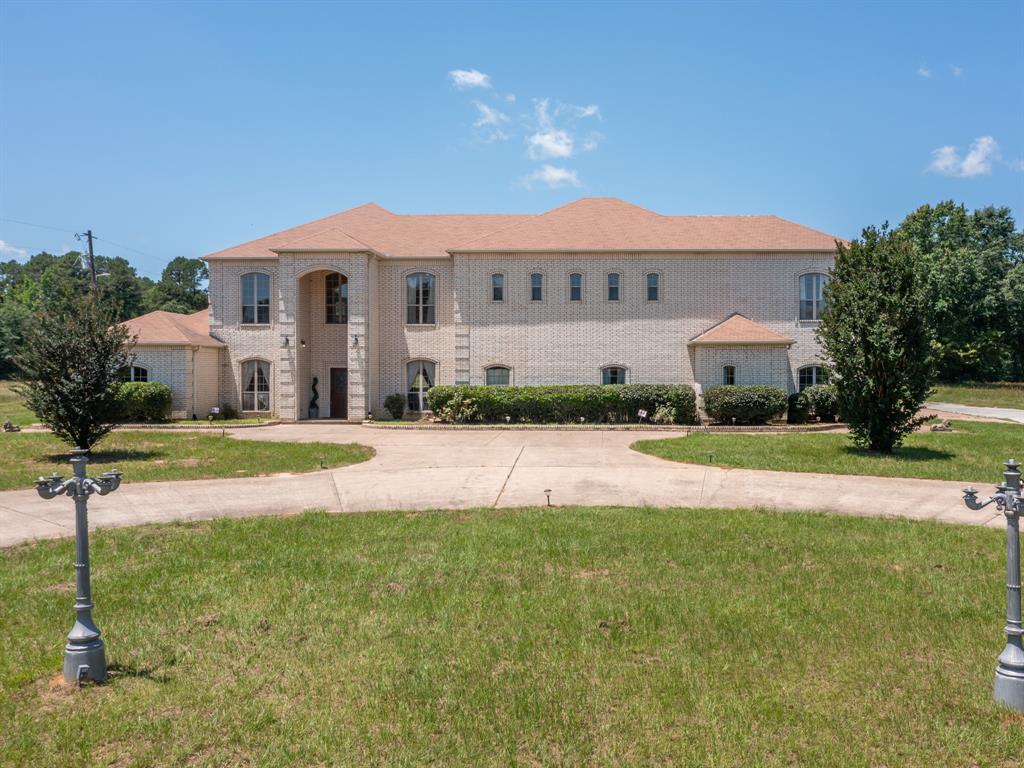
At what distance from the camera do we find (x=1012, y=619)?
15.1 ft

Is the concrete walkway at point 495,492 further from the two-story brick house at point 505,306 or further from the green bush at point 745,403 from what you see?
the two-story brick house at point 505,306

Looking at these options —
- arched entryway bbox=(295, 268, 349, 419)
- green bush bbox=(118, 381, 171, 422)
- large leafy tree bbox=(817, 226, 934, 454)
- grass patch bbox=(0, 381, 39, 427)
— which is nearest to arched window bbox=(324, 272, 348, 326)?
arched entryway bbox=(295, 268, 349, 419)

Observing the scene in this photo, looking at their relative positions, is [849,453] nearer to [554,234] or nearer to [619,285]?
[619,285]

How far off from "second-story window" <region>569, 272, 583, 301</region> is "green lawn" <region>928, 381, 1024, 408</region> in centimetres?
2023

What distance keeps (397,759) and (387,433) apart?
65.1 ft

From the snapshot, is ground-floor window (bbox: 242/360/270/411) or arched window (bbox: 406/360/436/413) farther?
ground-floor window (bbox: 242/360/270/411)

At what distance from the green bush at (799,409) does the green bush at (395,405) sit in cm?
1512

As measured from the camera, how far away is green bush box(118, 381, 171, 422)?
1022 inches

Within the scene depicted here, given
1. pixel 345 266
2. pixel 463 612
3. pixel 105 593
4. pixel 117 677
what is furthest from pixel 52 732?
pixel 345 266

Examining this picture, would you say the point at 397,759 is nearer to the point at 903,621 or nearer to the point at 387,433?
the point at 903,621

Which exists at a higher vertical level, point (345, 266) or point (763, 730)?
point (345, 266)

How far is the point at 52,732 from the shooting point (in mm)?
4273

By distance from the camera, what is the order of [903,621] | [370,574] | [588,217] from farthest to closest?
[588,217]
[370,574]
[903,621]

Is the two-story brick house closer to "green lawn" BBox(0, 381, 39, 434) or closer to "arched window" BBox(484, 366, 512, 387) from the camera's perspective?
"arched window" BBox(484, 366, 512, 387)
